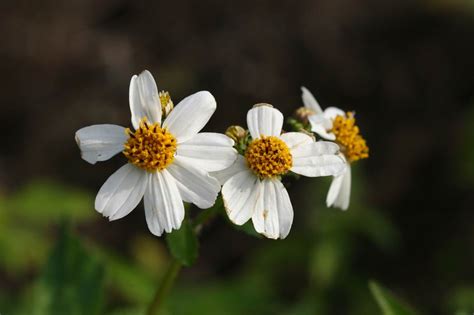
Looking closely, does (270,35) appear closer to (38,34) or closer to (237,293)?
(38,34)

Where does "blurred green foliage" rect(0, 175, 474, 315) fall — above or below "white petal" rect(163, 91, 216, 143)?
below

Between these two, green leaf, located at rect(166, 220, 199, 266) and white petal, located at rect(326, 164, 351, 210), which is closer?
green leaf, located at rect(166, 220, 199, 266)

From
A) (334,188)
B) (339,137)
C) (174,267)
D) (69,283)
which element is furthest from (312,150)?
(69,283)

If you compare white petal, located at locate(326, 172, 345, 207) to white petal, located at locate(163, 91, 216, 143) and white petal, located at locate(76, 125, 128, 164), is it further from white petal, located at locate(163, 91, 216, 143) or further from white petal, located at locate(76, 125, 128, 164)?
white petal, located at locate(76, 125, 128, 164)

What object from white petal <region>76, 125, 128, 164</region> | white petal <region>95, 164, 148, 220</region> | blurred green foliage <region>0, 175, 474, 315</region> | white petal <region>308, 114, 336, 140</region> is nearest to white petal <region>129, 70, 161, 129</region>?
white petal <region>76, 125, 128, 164</region>

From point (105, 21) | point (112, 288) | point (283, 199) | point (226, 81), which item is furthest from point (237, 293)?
point (105, 21)

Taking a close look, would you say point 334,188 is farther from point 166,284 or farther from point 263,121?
point 166,284
